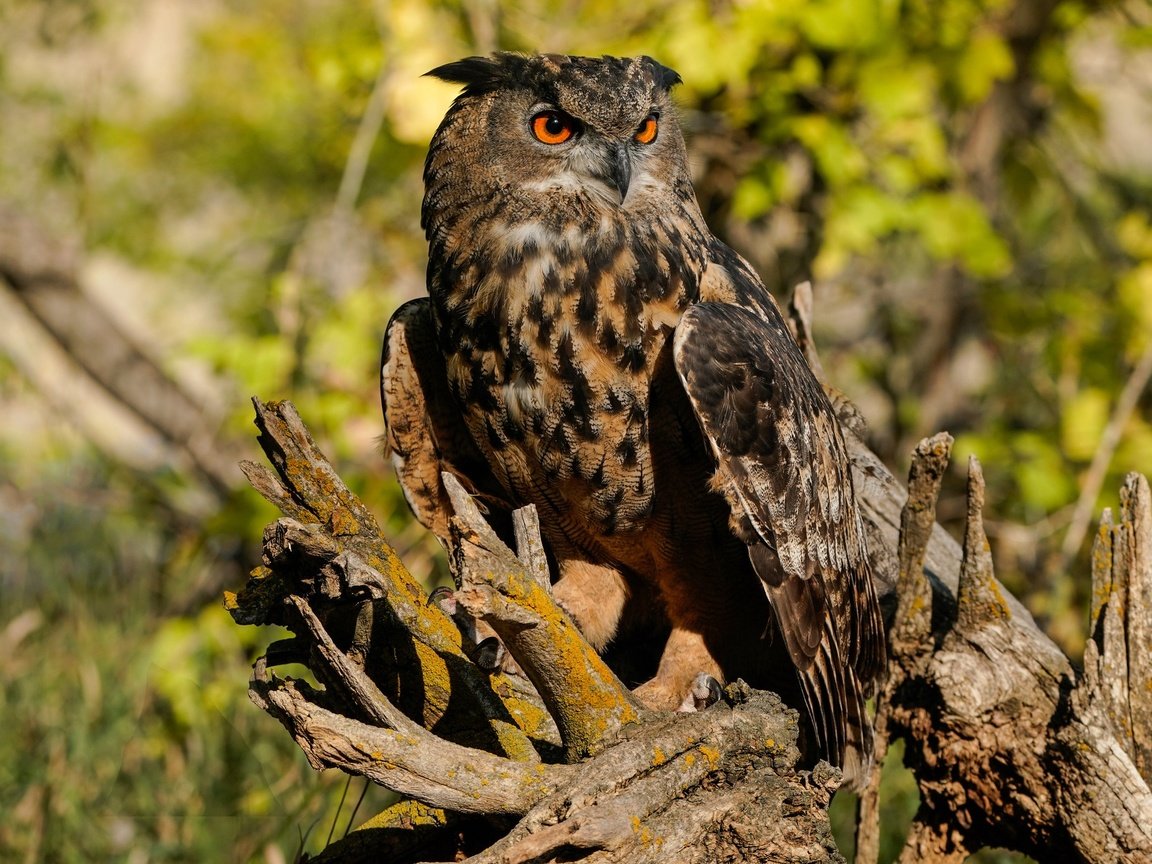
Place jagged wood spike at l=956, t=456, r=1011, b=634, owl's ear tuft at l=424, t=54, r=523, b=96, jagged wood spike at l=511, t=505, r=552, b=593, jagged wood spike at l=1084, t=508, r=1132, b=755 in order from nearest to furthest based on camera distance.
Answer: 1. jagged wood spike at l=511, t=505, r=552, b=593
2. jagged wood spike at l=1084, t=508, r=1132, b=755
3. jagged wood spike at l=956, t=456, r=1011, b=634
4. owl's ear tuft at l=424, t=54, r=523, b=96

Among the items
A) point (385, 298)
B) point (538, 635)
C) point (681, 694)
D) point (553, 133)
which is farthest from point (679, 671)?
point (385, 298)

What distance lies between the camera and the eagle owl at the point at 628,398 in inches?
103

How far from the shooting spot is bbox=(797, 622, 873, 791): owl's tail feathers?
2643 mm

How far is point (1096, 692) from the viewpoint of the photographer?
252 centimetres

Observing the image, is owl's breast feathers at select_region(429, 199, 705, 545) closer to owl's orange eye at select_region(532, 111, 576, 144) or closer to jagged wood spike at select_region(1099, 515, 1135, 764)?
owl's orange eye at select_region(532, 111, 576, 144)

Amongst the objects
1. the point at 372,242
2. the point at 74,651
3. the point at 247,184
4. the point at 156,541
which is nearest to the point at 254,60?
the point at 247,184

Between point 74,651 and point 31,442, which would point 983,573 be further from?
point 31,442

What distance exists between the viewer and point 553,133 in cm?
294

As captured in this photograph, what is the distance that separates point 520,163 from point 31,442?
6.37m

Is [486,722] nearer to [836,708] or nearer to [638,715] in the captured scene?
[638,715]

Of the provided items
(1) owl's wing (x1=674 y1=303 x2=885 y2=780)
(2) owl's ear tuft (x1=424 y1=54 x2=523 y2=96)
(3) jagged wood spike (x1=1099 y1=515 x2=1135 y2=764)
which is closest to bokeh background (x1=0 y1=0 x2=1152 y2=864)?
(2) owl's ear tuft (x1=424 y1=54 x2=523 y2=96)

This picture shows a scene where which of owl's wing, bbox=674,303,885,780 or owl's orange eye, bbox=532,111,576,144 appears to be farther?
A: owl's orange eye, bbox=532,111,576,144

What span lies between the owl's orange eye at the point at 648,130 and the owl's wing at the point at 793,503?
1.85 feet

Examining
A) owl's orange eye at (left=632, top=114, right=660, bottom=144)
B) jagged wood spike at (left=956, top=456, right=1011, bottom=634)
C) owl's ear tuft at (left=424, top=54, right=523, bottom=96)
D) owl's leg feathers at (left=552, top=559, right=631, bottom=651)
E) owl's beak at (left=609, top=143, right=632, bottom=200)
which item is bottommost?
owl's leg feathers at (left=552, top=559, right=631, bottom=651)
